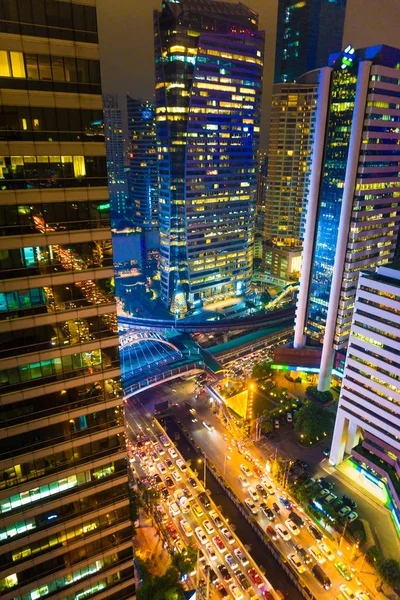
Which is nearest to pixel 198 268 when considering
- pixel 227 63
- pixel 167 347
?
pixel 167 347

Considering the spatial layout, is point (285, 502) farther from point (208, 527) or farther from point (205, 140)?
point (205, 140)

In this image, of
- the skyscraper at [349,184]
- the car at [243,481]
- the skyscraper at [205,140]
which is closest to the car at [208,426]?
the car at [243,481]

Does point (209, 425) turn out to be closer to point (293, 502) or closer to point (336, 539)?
point (293, 502)

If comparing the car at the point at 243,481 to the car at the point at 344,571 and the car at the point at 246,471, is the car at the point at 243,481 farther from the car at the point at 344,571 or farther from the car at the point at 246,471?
the car at the point at 344,571

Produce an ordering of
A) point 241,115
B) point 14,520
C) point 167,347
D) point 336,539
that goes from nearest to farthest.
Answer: point 14,520, point 336,539, point 167,347, point 241,115

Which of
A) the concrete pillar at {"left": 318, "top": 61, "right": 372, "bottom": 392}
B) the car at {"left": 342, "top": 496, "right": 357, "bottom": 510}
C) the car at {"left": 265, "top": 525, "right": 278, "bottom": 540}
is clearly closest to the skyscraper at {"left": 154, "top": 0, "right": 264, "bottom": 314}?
the concrete pillar at {"left": 318, "top": 61, "right": 372, "bottom": 392}
